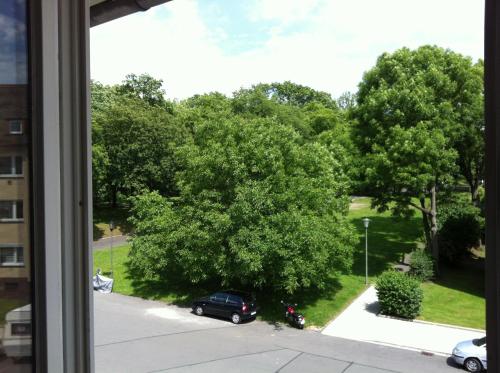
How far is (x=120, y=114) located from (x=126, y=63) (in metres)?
3.57

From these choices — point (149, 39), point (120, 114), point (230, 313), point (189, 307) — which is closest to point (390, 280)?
point (230, 313)

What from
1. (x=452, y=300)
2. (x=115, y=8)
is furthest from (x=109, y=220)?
(x=115, y=8)

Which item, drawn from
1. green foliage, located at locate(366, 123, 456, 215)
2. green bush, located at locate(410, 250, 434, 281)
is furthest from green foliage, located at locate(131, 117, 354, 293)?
green bush, located at locate(410, 250, 434, 281)

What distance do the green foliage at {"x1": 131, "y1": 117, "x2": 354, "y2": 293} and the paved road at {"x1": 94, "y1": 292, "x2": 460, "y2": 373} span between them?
78 cm

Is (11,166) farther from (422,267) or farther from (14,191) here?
(422,267)

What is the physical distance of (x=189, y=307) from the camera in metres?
8.13

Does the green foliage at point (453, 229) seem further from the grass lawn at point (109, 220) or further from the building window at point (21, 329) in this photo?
the grass lawn at point (109, 220)

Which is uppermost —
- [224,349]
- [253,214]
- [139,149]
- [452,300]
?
[139,149]

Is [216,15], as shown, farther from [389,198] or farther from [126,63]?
[389,198]

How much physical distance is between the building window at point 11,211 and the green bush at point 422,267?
7.58 meters

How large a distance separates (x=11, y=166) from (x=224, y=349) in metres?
6.15

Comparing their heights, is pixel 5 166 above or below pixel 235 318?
above

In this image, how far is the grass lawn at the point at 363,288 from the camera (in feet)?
22.2

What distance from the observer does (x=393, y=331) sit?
654cm
